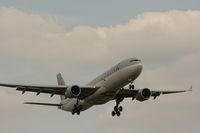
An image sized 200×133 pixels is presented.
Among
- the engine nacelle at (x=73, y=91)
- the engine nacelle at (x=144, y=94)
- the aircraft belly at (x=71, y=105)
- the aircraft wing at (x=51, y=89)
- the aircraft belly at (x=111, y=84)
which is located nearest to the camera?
the aircraft belly at (x=111, y=84)

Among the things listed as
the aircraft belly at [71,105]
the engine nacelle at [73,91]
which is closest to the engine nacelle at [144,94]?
the aircraft belly at [71,105]

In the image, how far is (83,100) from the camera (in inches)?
2628

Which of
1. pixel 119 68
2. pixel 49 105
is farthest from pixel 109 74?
pixel 49 105

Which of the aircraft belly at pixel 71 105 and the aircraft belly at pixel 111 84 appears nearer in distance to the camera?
the aircraft belly at pixel 111 84

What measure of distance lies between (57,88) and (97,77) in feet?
14.8

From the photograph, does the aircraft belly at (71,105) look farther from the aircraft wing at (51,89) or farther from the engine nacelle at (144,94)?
the engine nacelle at (144,94)

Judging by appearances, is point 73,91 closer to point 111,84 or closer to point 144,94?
point 111,84

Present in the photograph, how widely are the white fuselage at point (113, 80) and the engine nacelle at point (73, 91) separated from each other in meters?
1.94

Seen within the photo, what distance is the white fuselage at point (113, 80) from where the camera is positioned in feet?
198

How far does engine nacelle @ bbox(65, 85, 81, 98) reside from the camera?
63469 millimetres

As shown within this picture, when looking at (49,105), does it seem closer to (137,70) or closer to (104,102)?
(104,102)

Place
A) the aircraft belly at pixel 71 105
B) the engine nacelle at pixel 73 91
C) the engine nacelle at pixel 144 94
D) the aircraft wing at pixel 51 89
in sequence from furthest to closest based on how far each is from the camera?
the aircraft belly at pixel 71 105 < the engine nacelle at pixel 144 94 < the aircraft wing at pixel 51 89 < the engine nacelle at pixel 73 91

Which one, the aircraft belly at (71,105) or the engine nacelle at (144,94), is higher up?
the engine nacelle at (144,94)

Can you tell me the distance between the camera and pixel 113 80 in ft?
202
